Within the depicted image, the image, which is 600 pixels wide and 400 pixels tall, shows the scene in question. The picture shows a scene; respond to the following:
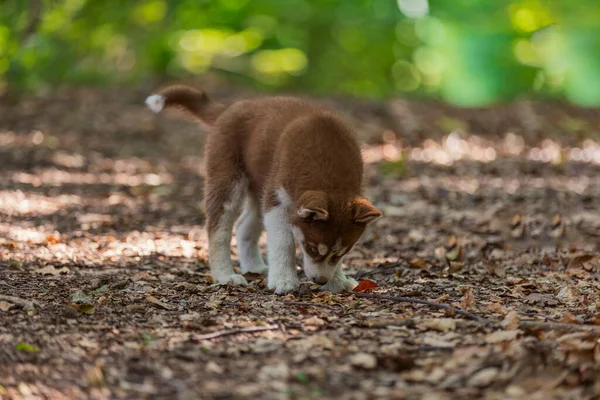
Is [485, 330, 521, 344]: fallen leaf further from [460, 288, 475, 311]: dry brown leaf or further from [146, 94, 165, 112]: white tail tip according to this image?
[146, 94, 165, 112]: white tail tip

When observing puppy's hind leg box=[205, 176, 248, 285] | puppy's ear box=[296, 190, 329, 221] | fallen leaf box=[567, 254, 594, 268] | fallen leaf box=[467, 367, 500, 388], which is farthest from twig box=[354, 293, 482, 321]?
fallen leaf box=[567, 254, 594, 268]

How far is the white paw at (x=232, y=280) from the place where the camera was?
234 inches

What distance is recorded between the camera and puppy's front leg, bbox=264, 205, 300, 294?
5672mm

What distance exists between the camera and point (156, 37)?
15.5 meters

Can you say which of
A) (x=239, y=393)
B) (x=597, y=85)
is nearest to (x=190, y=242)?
(x=239, y=393)

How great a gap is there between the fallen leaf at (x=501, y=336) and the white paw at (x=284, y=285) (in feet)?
5.51

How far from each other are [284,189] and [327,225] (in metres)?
0.45

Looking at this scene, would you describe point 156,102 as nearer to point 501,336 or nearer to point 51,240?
point 51,240

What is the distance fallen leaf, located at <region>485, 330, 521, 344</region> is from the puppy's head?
135cm

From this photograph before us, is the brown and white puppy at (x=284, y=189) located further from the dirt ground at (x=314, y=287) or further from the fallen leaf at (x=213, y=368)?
the fallen leaf at (x=213, y=368)

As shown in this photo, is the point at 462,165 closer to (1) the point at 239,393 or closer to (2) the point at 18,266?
(2) the point at 18,266

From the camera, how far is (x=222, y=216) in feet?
20.5

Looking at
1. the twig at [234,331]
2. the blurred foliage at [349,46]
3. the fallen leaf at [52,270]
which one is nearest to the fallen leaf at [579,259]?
the twig at [234,331]

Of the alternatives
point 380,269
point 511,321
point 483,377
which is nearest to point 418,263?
point 380,269
